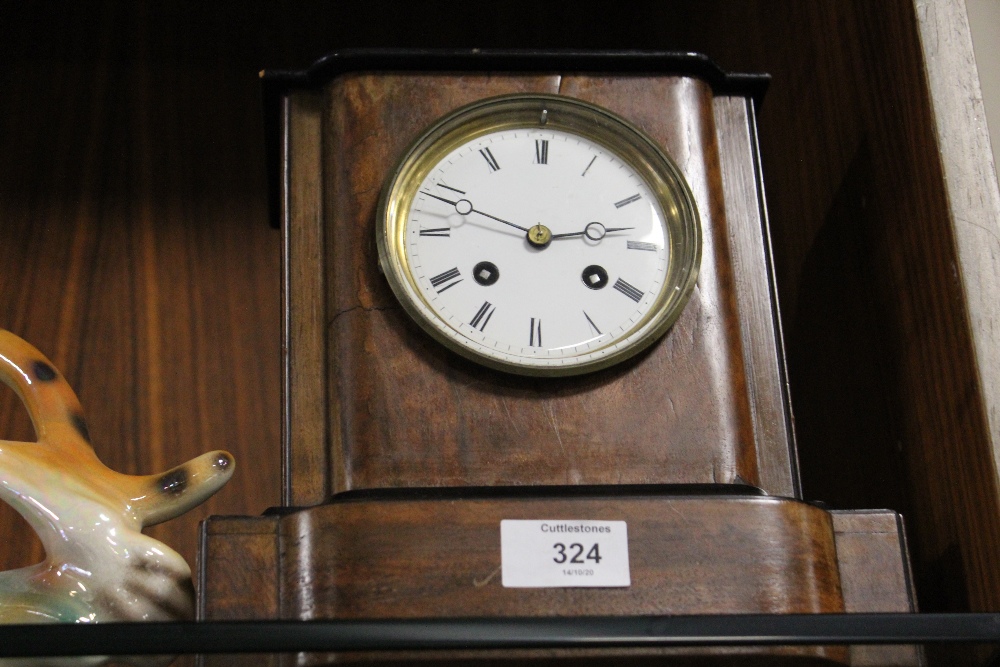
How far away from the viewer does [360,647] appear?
791 millimetres

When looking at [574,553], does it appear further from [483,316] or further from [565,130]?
[565,130]

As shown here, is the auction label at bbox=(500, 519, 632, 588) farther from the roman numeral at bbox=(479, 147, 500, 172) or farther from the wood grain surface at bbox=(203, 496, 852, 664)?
the roman numeral at bbox=(479, 147, 500, 172)

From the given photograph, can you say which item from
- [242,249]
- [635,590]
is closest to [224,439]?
[242,249]

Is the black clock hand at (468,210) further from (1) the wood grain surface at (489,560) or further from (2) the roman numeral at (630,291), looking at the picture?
(1) the wood grain surface at (489,560)

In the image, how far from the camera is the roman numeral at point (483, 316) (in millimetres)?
995

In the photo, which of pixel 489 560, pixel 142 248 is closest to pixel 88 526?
pixel 489 560

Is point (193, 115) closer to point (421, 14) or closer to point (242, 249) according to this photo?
point (242, 249)

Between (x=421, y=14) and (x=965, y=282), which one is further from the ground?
(x=421, y=14)

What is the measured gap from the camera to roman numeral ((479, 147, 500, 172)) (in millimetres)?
1057

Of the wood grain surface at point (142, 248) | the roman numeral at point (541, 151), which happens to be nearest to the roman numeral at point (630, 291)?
the roman numeral at point (541, 151)

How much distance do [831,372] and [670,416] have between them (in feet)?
1.08

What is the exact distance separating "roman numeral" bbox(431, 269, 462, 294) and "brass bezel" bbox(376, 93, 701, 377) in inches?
0.7

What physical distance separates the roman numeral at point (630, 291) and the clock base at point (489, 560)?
0.55ft

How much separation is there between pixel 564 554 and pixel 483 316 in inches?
8.1
